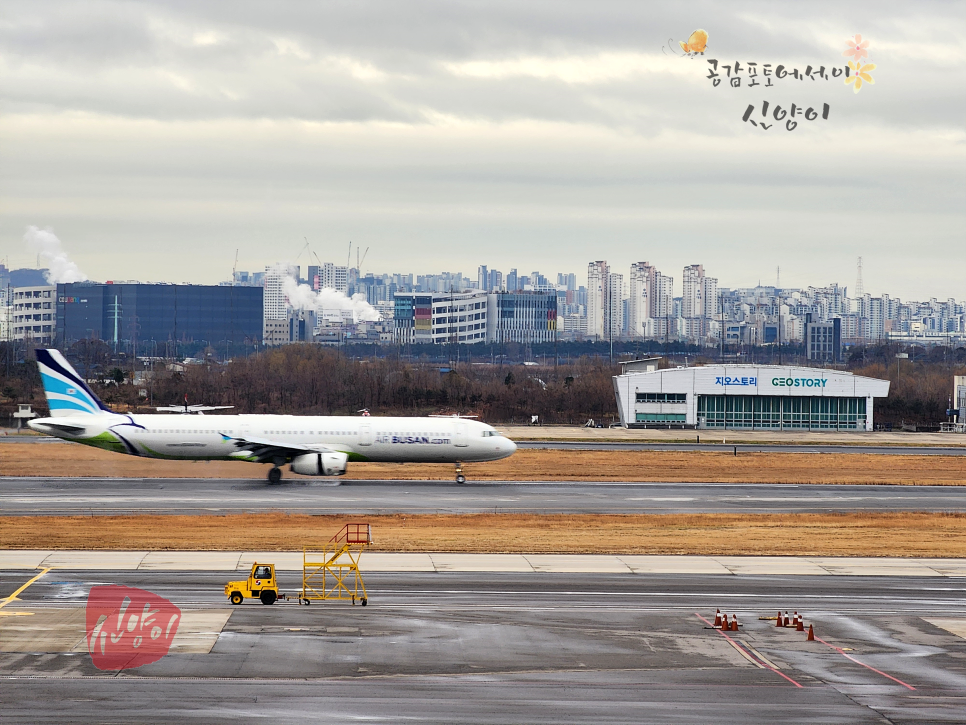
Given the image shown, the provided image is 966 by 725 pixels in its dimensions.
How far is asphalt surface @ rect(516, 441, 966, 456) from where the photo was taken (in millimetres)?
90475

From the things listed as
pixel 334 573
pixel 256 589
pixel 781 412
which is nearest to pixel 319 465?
pixel 334 573

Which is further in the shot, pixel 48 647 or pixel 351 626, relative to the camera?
pixel 351 626

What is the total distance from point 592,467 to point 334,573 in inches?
1623

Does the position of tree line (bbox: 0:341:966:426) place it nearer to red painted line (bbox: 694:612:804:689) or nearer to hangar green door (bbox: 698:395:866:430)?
hangar green door (bbox: 698:395:866:430)

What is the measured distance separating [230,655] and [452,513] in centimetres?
2748

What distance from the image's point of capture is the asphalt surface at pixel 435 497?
5653cm

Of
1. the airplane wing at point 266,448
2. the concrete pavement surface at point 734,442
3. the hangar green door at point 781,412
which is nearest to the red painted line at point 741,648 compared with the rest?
the airplane wing at point 266,448

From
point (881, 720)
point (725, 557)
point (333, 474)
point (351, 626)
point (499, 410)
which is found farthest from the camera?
point (499, 410)

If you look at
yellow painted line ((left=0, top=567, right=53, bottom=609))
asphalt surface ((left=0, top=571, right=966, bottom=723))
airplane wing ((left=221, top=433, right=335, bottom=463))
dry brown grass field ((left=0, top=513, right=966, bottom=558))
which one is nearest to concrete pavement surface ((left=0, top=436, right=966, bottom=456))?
airplane wing ((left=221, top=433, right=335, bottom=463))

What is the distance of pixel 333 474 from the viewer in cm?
6569

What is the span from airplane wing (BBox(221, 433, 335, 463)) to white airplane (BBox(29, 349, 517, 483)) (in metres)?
0.06

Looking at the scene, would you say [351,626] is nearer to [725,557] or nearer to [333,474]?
[725,557]

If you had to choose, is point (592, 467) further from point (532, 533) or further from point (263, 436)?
point (532, 533)

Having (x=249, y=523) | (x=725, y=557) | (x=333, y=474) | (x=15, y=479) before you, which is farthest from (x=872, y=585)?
(x=15, y=479)
